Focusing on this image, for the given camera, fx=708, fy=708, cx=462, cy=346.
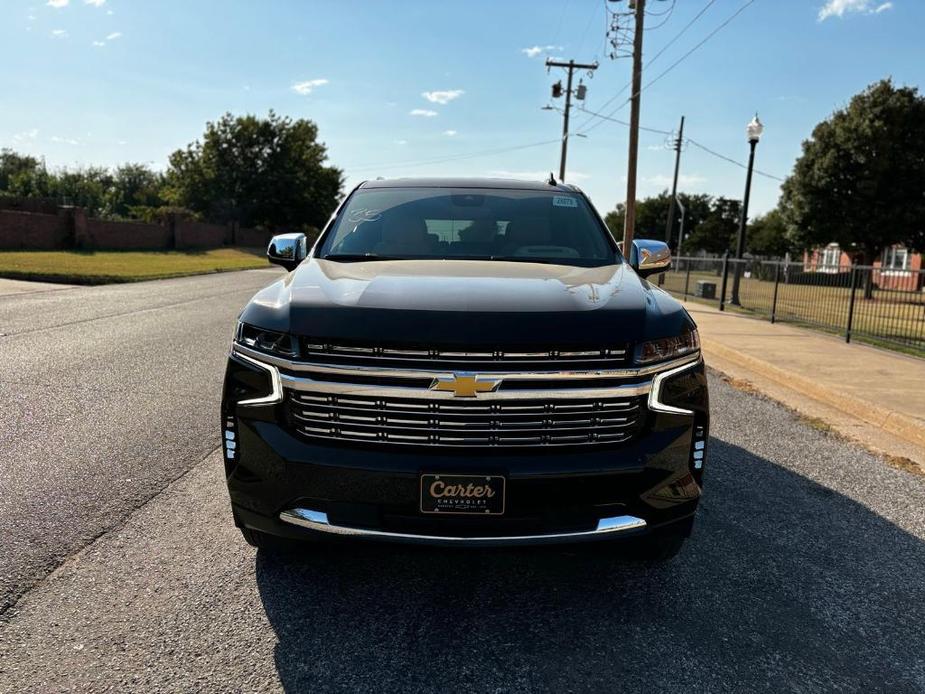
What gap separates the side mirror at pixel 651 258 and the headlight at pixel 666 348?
129cm

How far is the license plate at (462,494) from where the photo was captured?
2553 mm

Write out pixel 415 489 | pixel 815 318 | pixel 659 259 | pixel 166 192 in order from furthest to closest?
pixel 166 192, pixel 815 318, pixel 659 259, pixel 415 489

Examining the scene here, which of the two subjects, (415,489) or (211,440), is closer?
(415,489)

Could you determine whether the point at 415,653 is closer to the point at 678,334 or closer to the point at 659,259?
the point at 678,334

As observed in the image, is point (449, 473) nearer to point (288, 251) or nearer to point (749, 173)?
point (288, 251)

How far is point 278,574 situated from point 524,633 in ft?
3.77

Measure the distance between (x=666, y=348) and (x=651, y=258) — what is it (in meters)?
1.53

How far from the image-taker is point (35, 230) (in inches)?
1198

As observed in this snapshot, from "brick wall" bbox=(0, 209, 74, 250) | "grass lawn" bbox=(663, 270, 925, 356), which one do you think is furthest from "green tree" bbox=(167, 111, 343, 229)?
"grass lawn" bbox=(663, 270, 925, 356)

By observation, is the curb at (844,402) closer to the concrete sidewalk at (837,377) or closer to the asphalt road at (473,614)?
the concrete sidewalk at (837,377)

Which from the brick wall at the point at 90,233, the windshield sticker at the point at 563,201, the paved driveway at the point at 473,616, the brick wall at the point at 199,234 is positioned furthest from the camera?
the brick wall at the point at 199,234

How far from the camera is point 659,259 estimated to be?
416cm

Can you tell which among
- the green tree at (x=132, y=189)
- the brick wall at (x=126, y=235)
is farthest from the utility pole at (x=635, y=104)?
the green tree at (x=132, y=189)

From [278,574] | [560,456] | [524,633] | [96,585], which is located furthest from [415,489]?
[96,585]
